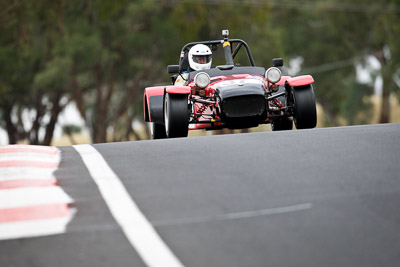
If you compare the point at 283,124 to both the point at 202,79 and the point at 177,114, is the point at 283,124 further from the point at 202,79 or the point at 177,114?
the point at 177,114

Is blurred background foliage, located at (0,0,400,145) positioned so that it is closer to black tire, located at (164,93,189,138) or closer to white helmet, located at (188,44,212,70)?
white helmet, located at (188,44,212,70)

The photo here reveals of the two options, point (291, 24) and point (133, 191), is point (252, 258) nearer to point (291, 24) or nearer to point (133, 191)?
point (133, 191)

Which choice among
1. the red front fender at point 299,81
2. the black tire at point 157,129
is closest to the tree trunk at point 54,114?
the black tire at point 157,129

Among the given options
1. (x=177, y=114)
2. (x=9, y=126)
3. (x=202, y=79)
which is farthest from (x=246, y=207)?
(x=9, y=126)

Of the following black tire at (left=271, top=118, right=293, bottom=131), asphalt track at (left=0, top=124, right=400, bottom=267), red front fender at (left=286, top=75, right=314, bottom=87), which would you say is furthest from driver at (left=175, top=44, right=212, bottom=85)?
asphalt track at (left=0, top=124, right=400, bottom=267)

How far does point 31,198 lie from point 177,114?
19.4 ft

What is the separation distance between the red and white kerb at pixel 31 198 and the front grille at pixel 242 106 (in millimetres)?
4073

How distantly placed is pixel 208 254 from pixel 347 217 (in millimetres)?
1228

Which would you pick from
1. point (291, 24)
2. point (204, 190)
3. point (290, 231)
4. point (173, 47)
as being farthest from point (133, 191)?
point (291, 24)

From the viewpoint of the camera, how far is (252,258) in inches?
184

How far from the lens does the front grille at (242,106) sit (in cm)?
1204

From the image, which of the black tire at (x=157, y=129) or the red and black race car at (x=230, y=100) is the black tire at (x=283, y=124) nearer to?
the red and black race car at (x=230, y=100)

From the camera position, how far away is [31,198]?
623cm

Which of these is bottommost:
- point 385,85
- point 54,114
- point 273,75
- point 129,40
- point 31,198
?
point 385,85
